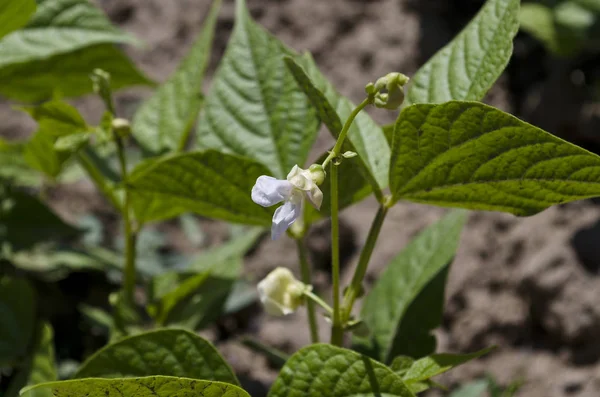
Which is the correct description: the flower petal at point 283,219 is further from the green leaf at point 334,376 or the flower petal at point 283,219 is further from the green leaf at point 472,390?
the green leaf at point 472,390

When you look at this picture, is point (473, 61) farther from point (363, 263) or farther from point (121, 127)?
point (121, 127)

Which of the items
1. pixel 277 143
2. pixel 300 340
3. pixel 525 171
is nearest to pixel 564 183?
pixel 525 171

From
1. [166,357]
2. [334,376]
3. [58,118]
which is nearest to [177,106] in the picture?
[58,118]

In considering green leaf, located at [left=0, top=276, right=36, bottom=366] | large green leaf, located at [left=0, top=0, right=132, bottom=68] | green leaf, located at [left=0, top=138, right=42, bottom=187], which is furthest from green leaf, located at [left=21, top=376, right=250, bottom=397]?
green leaf, located at [left=0, top=138, right=42, bottom=187]

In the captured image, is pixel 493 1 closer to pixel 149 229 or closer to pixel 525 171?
pixel 525 171

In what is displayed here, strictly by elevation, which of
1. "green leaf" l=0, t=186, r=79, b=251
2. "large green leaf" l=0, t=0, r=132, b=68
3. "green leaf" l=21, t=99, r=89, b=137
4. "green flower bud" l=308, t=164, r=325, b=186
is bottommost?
"green leaf" l=0, t=186, r=79, b=251

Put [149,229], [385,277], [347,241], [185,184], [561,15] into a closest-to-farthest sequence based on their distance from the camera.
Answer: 1. [185,184]
2. [385,277]
3. [347,241]
4. [149,229]
5. [561,15]

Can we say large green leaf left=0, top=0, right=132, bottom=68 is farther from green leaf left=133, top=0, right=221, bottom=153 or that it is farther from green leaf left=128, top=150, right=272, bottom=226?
green leaf left=128, top=150, right=272, bottom=226
